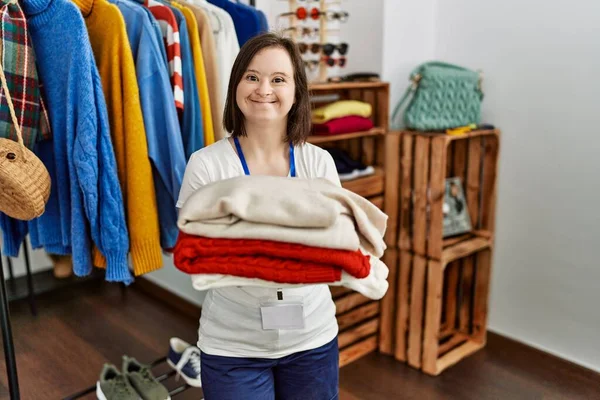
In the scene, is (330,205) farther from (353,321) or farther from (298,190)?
(353,321)

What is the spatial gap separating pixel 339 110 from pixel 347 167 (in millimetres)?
234

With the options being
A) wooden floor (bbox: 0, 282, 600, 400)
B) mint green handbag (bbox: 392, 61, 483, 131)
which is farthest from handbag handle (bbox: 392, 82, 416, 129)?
wooden floor (bbox: 0, 282, 600, 400)

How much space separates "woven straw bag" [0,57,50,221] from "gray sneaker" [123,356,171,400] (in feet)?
2.73

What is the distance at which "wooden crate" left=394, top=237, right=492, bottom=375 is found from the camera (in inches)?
87.5

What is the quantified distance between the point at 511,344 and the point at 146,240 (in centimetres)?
174

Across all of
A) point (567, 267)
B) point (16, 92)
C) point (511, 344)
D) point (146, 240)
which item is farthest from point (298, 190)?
point (511, 344)

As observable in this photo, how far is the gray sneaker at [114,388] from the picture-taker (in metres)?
1.81

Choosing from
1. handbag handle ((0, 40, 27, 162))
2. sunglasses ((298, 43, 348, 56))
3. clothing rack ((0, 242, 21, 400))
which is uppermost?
sunglasses ((298, 43, 348, 56))

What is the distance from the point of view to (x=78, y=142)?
1.37 metres

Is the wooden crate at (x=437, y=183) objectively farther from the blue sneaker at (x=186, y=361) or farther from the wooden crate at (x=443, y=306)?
the blue sneaker at (x=186, y=361)

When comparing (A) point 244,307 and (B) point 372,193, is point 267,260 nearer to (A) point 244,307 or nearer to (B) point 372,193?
(A) point 244,307

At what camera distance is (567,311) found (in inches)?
87.6

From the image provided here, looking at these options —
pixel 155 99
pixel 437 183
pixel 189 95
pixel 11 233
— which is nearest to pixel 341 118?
pixel 437 183

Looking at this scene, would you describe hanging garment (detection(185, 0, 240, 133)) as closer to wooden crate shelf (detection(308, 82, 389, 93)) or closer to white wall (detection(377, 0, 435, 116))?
wooden crate shelf (detection(308, 82, 389, 93))
